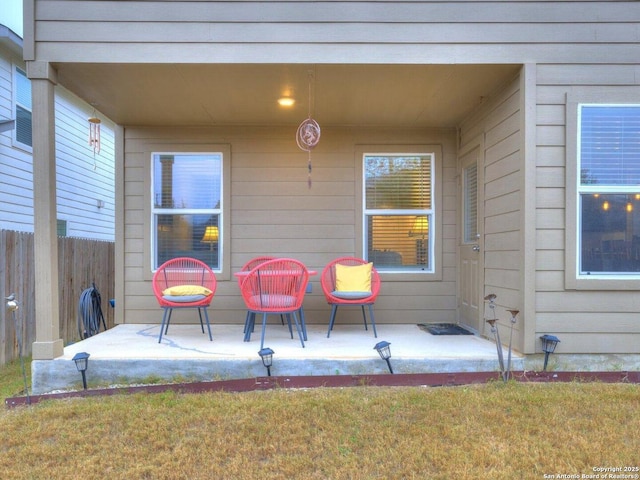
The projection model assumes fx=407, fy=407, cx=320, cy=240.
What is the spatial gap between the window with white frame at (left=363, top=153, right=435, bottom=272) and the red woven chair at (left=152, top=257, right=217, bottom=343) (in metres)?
1.74

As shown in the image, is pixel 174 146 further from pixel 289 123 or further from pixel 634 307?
pixel 634 307

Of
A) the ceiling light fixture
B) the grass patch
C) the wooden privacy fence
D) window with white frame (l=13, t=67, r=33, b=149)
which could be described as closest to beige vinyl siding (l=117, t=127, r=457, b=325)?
the ceiling light fixture

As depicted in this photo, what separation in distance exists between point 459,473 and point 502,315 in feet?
6.03

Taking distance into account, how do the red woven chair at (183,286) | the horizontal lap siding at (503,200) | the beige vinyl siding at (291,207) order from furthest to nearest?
the beige vinyl siding at (291,207) < the red woven chair at (183,286) < the horizontal lap siding at (503,200)

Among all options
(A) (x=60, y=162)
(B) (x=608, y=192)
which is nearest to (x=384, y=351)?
(B) (x=608, y=192)

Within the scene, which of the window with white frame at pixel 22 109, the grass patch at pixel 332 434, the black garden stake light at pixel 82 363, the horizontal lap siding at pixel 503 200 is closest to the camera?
the grass patch at pixel 332 434

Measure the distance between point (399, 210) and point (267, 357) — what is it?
2287 millimetres

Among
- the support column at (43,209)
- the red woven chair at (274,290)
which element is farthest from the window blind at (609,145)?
the support column at (43,209)

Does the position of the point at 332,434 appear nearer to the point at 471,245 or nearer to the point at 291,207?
the point at 471,245

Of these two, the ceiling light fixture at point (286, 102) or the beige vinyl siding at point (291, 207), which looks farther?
the beige vinyl siding at point (291, 207)

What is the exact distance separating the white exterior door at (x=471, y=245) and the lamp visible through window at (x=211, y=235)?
2.62 meters

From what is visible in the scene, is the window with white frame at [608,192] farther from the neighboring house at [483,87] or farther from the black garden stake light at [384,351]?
the black garden stake light at [384,351]

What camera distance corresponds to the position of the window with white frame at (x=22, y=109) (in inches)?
222

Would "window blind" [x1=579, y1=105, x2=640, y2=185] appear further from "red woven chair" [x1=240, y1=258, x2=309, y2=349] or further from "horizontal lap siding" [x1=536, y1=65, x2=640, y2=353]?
"red woven chair" [x1=240, y1=258, x2=309, y2=349]
